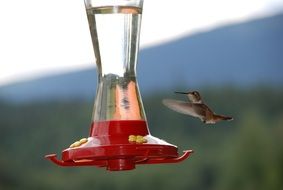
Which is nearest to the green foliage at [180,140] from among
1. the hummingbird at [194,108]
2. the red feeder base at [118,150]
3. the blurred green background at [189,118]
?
the blurred green background at [189,118]

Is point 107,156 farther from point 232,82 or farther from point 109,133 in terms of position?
point 232,82

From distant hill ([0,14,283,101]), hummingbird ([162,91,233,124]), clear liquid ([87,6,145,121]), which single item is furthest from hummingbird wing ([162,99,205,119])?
distant hill ([0,14,283,101])

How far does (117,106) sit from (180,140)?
15.3 ft

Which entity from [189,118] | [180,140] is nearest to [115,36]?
[180,140]

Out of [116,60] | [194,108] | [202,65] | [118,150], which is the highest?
[202,65]

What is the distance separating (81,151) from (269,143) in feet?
17.6

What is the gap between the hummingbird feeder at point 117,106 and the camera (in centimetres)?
267

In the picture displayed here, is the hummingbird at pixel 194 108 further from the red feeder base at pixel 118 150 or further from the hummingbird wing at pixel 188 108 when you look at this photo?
the red feeder base at pixel 118 150

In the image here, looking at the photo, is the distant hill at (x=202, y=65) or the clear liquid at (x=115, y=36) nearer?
the clear liquid at (x=115, y=36)

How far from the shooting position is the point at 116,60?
296cm

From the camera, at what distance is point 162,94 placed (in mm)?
7109

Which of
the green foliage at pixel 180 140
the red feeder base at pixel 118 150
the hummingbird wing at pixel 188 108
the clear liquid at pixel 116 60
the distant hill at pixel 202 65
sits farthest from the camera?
the green foliage at pixel 180 140

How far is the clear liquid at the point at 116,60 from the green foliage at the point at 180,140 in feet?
14.8

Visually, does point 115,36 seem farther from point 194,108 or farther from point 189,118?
point 189,118
